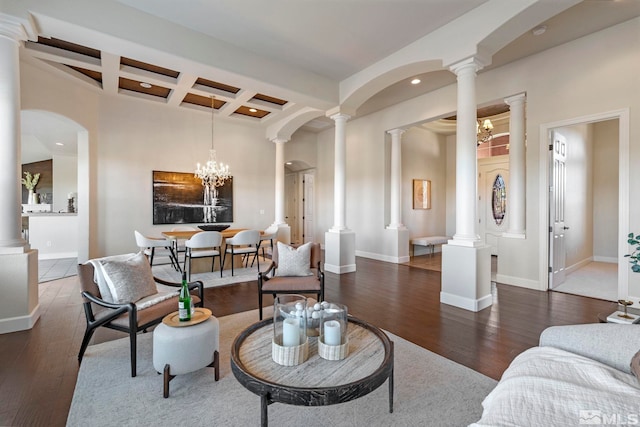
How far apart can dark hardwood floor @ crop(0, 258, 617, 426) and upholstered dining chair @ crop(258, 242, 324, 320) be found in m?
0.57

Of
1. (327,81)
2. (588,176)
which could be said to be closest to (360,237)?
(327,81)

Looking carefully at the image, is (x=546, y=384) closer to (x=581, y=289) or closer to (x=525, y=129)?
(x=581, y=289)

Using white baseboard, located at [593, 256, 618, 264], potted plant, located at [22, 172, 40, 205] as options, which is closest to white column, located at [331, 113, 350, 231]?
white baseboard, located at [593, 256, 618, 264]

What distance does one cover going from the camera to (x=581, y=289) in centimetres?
454

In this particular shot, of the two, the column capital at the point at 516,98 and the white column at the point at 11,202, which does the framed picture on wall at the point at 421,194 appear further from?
the white column at the point at 11,202

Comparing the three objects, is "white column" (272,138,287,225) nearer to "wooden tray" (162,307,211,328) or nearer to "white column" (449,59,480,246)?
"white column" (449,59,480,246)

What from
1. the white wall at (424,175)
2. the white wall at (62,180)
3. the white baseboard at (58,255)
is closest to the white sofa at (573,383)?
the white wall at (424,175)

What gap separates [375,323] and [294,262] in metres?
1.13

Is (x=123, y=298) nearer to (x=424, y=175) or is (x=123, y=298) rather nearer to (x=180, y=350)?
(x=180, y=350)

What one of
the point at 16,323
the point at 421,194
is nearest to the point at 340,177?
the point at 421,194

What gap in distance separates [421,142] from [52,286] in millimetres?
8244

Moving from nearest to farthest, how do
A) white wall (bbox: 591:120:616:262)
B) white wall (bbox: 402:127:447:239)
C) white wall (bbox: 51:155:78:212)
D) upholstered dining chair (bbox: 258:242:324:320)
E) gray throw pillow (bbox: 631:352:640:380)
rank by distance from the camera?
gray throw pillow (bbox: 631:352:640:380) → upholstered dining chair (bbox: 258:242:324:320) → white wall (bbox: 591:120:616:262) → white wall (bbox: 402:127:447:239) → white wall (bbox: 51:155:78:212)

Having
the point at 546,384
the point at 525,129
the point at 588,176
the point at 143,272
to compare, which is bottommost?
the point at 546,384

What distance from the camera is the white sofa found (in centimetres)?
110
